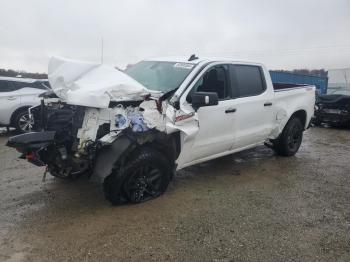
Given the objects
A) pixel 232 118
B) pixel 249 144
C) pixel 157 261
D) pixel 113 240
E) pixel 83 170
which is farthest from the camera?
pixel 249 144

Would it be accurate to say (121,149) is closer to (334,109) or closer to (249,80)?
(249,80)

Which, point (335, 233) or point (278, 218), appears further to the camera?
point (278, 218)

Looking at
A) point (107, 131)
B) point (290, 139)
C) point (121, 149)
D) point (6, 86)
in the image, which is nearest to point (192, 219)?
point (121, 149)

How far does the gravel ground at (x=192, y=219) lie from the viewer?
3480 mm

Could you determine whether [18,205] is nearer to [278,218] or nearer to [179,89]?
[179,89]

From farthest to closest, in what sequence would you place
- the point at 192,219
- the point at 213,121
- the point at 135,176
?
the point at 213,121, the point at 135,176, the point at 192,219

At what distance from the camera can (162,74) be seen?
5.21m

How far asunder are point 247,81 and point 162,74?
141 centimetres

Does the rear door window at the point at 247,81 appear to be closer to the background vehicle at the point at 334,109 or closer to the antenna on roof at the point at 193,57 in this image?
the antenna on roof at the point at 193,57

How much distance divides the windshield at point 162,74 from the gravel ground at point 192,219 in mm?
1451

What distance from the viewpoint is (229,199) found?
483cm

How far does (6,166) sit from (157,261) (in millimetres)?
4230

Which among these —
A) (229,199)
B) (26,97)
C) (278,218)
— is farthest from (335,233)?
(26,97)

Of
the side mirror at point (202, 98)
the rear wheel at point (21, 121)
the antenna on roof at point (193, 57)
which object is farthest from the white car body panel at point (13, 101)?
the side mirror at point (202, 98)
